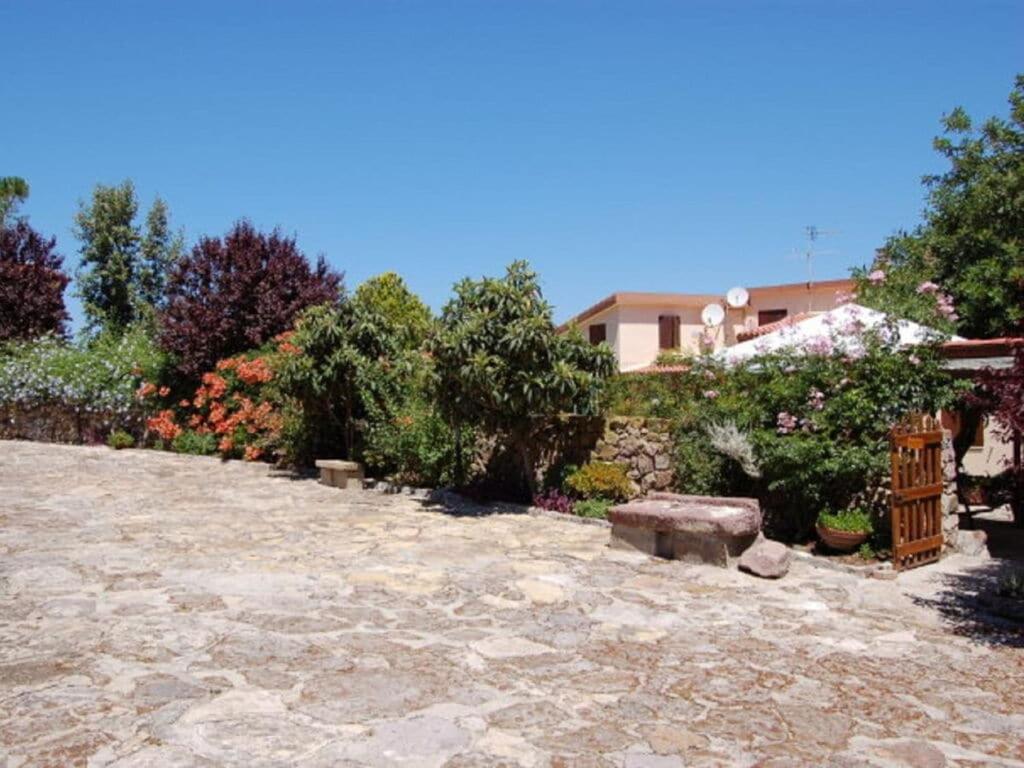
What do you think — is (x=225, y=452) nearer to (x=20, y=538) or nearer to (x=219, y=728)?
(x=20, y=538)

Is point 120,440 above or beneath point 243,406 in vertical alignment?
beneath

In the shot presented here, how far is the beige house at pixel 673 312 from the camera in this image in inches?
1221

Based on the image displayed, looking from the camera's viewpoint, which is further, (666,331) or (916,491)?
(666,331)

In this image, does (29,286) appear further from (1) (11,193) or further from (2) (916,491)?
(2) (916,491)

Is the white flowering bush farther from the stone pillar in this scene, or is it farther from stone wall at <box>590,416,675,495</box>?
the stone pillar

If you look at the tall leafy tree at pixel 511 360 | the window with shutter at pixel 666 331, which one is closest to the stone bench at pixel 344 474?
the tall leafy tree at pixel 511 360

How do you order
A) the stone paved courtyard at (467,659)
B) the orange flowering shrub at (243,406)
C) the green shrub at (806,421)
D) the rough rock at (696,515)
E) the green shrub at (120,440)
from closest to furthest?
the stone paved courtyard at (467,659) → the rough rock at (696,515) → the green shrub at (806,421) → the orange flowering shrub at (243,406) → the green shrub at (120,440)

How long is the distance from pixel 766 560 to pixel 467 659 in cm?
352

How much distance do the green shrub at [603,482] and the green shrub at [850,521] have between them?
2675 millimetres

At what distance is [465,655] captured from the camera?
5.29 m

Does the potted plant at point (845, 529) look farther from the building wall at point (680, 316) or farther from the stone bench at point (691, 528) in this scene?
the building wall at point (680, 316)

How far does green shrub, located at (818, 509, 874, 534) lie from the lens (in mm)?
8352

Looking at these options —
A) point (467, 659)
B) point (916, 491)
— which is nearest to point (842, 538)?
point (916, 491)

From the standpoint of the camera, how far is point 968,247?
42.4 feet
